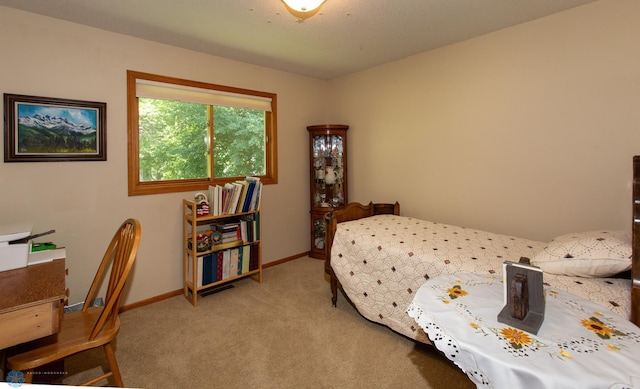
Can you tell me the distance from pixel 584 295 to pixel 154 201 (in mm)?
3135

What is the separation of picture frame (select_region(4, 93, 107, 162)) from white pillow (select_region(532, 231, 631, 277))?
3249 millimetres

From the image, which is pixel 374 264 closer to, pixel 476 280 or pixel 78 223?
pixel 476 280

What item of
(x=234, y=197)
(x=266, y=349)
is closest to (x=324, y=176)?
(x=234, y=197)

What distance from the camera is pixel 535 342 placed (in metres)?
0.93

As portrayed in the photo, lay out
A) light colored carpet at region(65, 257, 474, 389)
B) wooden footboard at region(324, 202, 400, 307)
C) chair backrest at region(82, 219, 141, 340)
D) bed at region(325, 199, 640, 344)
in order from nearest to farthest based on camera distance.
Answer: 1. chair backrest at region(82, 219, 141, 340)
2. bed at region(325, 199, 640, 344)
3. light colored carpet at region(65, 257, 474, 389)
4. wooden footboard at region(324, 202, 400, 307)

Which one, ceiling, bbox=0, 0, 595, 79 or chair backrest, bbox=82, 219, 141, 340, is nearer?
chair backrest, bbox=82, 219, 141, 340

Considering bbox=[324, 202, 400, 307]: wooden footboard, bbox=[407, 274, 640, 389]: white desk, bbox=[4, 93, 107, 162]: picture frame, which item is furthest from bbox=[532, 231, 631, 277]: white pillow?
bbox=[4, 93, 107, 162]: picture frame

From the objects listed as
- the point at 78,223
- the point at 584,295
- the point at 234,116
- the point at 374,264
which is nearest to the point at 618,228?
the point at 584,295

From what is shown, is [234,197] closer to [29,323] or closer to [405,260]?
[405,260]

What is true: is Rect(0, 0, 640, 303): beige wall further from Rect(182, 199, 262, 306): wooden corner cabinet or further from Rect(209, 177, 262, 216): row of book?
Rect(209, 177, 262, 216): row of book

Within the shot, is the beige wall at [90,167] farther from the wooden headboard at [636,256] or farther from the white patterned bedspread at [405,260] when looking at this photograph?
the wooden headboard at [636,256]

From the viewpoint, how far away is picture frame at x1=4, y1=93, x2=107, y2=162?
2219 mm

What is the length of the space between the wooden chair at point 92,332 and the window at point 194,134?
125cm

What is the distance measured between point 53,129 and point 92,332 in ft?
5.60
